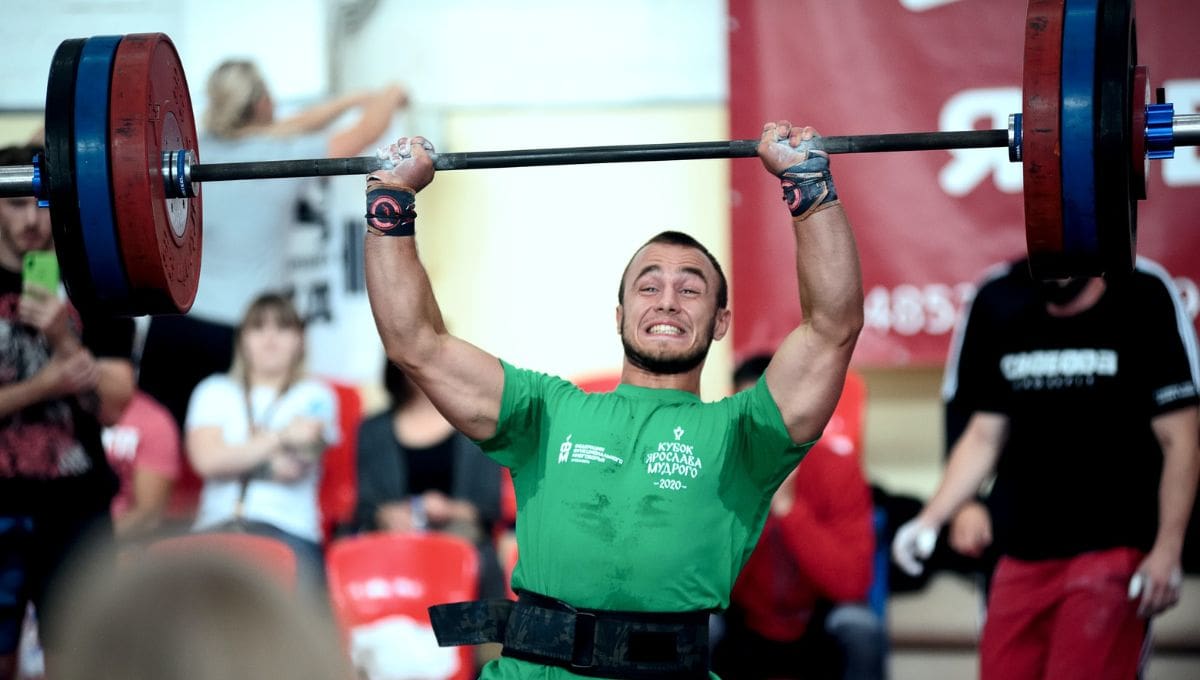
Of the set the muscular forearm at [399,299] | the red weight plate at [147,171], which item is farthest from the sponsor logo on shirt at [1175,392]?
the red weight plate at [147,171]

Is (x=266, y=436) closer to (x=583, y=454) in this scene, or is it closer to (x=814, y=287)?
(x=583, y=454)

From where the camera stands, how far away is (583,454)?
9.23ft

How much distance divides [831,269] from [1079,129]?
498 millimetres

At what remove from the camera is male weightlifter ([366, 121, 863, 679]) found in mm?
2695

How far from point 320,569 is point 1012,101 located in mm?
2714

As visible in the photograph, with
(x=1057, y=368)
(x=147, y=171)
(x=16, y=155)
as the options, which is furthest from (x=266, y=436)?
(x=1057, y=368)

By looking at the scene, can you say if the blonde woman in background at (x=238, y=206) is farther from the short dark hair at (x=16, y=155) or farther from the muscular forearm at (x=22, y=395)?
the muscular forearm at (x=22, y=395)

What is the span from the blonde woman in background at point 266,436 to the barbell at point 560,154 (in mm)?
1806

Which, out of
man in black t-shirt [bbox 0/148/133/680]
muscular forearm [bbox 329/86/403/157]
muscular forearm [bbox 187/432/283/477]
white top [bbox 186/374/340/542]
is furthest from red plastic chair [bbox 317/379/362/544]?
man in black t-shirt [bbox 0/148/133/680]

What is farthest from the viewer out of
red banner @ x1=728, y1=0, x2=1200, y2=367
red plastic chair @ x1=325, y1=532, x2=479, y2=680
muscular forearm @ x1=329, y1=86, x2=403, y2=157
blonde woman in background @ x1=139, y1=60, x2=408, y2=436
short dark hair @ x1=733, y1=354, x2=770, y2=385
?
muscular forearm @ x1=329, y1=86, x2=403, y2=157

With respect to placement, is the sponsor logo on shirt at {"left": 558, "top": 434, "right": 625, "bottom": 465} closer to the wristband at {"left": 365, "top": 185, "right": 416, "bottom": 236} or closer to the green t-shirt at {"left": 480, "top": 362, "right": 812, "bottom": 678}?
the green t-shirt at {"left": 480, "top": 362, "right": 812, "bottom": 678}

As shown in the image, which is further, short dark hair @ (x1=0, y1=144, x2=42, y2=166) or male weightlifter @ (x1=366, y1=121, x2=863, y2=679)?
short dark hair @ (x1=0, y1=144, x2=42, y2=166)

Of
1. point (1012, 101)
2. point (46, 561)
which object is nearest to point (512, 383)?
point (46, 561)

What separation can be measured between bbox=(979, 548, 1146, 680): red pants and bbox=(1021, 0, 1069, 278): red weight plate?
125 cm
